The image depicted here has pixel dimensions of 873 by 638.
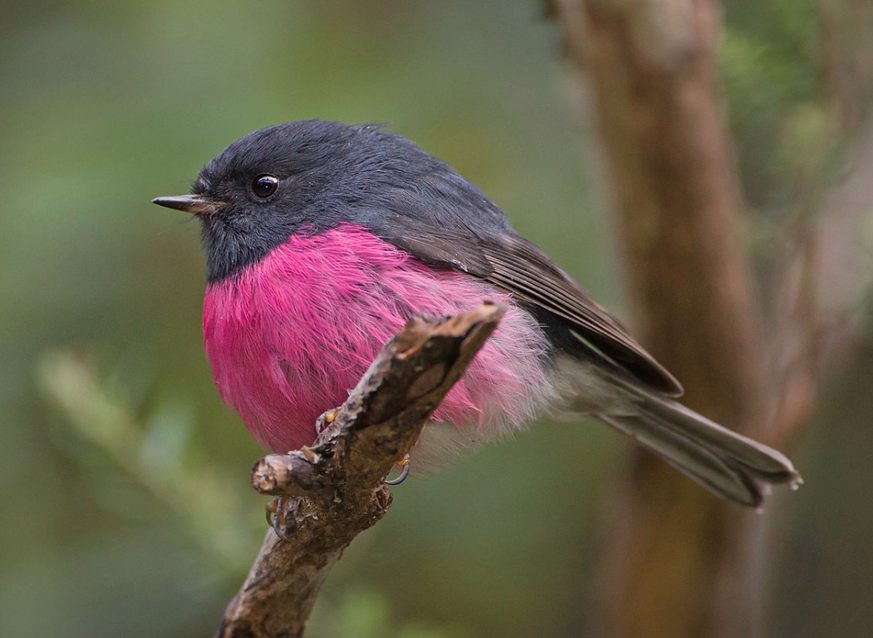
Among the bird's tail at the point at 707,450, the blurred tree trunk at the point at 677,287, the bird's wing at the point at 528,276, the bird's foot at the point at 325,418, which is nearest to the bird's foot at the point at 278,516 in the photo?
the bird's foot at the point at 325,418

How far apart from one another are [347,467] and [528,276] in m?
1.28

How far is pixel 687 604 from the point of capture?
452cm

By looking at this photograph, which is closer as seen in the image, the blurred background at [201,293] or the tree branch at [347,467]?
the tree branch at [347,467]

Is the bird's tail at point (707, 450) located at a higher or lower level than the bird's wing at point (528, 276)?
lower

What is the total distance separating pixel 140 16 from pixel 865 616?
18.2ft

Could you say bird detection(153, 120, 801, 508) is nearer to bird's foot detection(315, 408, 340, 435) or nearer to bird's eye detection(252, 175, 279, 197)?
bird's eye detection(252, 175, 279, 197)

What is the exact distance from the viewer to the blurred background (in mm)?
4188

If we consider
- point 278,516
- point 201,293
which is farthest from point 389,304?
point 201,293

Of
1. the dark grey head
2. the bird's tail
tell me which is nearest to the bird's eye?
the dark grey head

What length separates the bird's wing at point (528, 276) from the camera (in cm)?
319

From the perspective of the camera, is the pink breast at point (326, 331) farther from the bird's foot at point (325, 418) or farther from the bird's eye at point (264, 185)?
the bird's eye at point (264, 185)

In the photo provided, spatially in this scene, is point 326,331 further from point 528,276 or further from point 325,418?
point 528,276

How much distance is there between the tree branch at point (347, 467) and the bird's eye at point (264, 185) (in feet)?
4.04

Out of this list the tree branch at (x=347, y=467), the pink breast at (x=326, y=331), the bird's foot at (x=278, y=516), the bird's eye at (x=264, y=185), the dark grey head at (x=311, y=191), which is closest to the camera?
the tree branch at (x=347, y=467)
